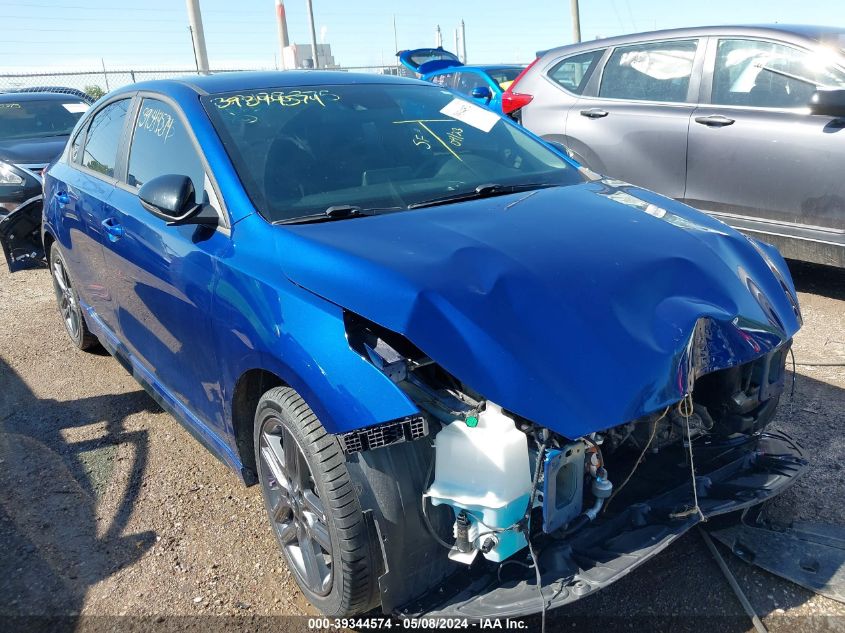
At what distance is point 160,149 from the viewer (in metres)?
3.21

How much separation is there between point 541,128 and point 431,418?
480cm

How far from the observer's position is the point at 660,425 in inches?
91.4

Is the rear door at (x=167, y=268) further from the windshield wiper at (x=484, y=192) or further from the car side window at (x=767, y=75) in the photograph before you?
the car side window at (x=767, y=75)

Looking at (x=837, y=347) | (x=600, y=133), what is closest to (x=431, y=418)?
(x=837, y=347)

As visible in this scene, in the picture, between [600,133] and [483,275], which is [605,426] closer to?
[483,275]

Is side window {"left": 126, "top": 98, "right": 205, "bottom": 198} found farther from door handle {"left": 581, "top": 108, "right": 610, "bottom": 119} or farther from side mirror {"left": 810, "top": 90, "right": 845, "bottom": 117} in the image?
side mirror {"left": 810, "top": 90, "right": 845, "bottom": 117}

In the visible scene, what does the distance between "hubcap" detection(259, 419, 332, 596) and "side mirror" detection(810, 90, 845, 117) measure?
13.2 ft

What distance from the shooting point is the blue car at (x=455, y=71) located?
10.6 m

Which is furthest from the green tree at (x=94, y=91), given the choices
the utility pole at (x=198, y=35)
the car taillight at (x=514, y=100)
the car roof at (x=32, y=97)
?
the car taillight at (x=514, y=100)

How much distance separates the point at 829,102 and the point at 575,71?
231 cm

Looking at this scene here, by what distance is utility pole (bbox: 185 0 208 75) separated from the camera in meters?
20.3

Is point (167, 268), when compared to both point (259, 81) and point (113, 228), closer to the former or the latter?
point (113, 228)

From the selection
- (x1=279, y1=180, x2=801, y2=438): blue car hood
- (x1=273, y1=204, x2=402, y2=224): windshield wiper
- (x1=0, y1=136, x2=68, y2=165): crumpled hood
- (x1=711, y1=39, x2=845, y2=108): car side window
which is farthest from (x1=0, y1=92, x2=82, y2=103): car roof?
(x1=279, y1=180, x2=801, y2=438): blue car hood

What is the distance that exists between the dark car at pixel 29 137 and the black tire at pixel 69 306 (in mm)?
1431
